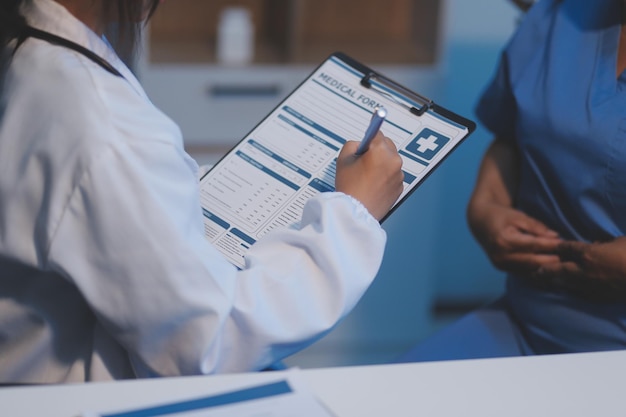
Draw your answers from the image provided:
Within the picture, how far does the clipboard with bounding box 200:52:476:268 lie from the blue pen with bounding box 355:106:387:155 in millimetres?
74

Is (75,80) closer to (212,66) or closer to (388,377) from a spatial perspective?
(388,377)

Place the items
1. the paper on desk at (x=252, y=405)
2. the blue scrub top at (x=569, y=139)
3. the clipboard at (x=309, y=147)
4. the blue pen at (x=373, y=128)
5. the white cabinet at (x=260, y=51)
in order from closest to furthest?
the paper on desk at (x=252, y=405) → the blue pen at (x=373, y=128) → the clipboard at (x=309, y=147) → the blue scrub top at (x=569, y=139) → the white cabinet at (x=260, y=51)

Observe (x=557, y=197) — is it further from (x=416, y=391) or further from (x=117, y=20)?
(x=117, y=20)

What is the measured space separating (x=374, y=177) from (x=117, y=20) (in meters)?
0.32

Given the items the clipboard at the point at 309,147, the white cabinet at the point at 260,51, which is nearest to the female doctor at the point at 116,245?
the clipboard at the point at 309,147

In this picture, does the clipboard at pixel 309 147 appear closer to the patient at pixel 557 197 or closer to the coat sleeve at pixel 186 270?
the coat sleeve at pixel 186 270

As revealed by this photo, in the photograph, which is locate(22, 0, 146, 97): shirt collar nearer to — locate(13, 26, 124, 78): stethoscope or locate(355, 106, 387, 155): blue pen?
locate(13, 26, 124, 78): stethoscope

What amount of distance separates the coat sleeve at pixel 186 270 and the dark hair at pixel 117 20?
0.53 ft

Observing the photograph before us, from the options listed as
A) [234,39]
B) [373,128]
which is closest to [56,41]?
[373,128]

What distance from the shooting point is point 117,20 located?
939mm

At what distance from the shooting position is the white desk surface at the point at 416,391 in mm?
842

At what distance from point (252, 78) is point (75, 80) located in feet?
4.64

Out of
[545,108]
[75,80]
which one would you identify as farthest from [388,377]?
[545,108]

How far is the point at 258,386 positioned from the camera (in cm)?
85
